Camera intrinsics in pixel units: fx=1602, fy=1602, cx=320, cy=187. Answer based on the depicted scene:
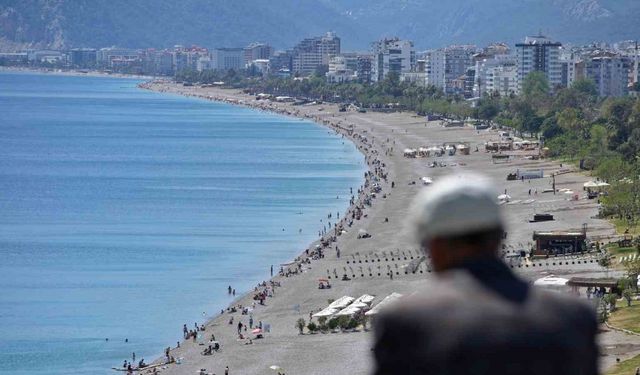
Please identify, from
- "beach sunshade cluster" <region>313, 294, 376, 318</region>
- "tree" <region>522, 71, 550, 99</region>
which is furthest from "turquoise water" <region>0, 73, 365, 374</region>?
"tree" <region>522, 71, 550, 99</region>

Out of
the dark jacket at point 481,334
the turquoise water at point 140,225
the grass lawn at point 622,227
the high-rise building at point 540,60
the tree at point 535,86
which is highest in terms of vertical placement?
the dark jacket at point 481,334

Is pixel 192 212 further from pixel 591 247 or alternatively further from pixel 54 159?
pixel 54 159

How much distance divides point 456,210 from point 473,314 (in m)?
0.22

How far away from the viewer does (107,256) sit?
173ft

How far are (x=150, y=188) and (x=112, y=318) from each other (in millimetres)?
42768

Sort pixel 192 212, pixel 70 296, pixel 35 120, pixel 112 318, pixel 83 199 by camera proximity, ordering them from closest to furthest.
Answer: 1. pixel 112 318
2. pixel 70 296
3. pixel 192 212
4. pixel 83 199
5. pixel 35 120

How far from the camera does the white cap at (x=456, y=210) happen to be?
10.4 feet

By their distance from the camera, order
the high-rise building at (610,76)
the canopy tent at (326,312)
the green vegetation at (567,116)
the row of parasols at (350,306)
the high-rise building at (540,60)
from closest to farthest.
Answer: the row of parasols at (350,306) < the canopy tent at (326,312) < the green vegetation at (567,116) < the high-rise building at (610,76) < the high-rise building at (540,60)

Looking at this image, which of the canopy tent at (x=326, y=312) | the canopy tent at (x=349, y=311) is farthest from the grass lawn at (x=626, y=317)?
the canopy tent at (x=326, y=312)

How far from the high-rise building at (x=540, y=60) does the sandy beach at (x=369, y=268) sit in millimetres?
67564

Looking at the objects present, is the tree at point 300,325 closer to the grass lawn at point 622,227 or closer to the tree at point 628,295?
the tree at point 628,295

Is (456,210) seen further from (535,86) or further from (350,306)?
(535,86)

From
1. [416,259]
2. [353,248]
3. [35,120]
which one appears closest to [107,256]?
[353,248]

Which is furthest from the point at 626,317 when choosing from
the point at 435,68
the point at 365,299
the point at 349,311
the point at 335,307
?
the point at 435,68
